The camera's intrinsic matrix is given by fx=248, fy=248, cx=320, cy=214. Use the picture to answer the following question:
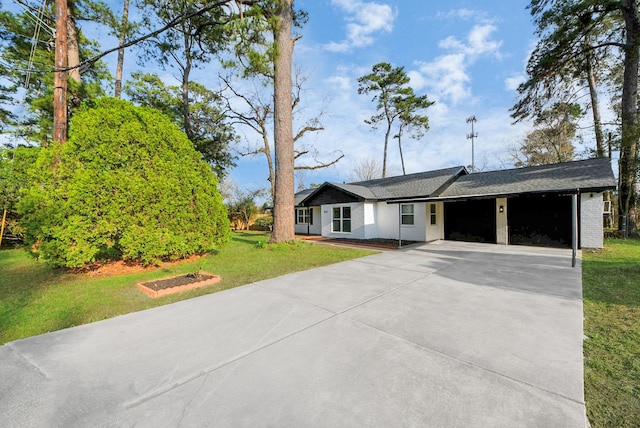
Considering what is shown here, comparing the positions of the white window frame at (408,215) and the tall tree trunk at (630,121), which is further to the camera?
the white window frame at (408,215)

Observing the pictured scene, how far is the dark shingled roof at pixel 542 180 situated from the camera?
8.67 metres

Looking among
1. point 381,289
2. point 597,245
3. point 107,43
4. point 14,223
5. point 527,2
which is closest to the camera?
point 381,289

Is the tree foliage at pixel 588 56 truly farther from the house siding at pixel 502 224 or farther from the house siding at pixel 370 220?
the house siding at pixel 370 220

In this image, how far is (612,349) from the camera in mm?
2506

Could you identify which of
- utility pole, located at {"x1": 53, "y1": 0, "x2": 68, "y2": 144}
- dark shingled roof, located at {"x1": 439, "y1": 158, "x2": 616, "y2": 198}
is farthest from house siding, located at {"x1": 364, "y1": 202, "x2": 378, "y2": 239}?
utility pole, located at {"x1": 53, "y1": 0, "x2": 68, "y2": 144}

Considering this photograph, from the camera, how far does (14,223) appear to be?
10570 millimetres

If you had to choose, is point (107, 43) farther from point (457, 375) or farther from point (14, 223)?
point (457, 375)

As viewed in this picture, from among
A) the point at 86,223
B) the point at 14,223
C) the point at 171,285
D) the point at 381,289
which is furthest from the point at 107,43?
the point at 381,289

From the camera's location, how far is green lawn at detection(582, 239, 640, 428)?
5.69ft

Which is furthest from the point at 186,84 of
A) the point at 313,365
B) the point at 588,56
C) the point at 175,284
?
the point at 588,56

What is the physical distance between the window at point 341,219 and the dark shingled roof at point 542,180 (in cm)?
497

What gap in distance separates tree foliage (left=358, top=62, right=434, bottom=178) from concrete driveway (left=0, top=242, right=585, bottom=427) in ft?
66.7

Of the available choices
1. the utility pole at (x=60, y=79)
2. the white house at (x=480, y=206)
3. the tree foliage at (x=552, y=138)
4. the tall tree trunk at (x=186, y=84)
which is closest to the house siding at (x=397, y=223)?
the white house at (x=480, y=206)

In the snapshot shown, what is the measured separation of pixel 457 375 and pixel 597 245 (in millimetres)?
10989
